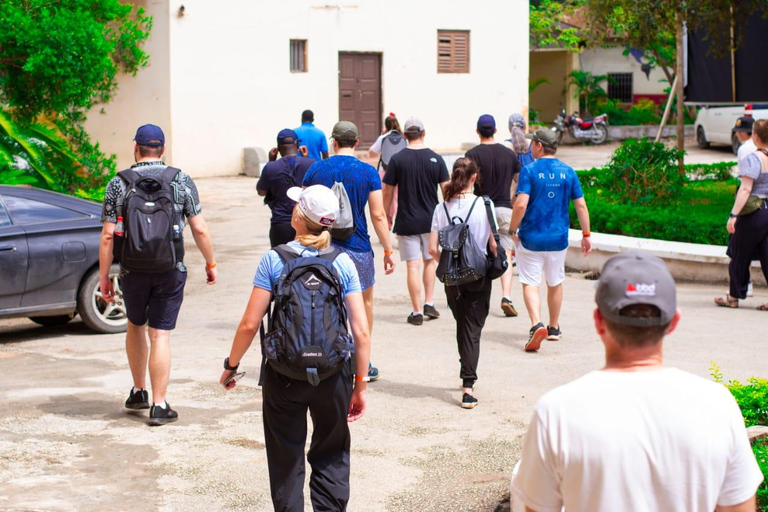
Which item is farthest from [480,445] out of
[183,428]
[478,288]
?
[183,428]

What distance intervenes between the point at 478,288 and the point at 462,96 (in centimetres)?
1976

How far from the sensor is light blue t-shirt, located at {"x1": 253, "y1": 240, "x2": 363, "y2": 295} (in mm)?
4551

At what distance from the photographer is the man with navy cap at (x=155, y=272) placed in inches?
262

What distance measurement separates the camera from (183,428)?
22.2ft

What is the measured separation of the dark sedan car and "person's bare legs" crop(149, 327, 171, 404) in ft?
8.62

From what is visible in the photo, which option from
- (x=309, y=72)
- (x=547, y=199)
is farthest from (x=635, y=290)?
(x=309, y=72)

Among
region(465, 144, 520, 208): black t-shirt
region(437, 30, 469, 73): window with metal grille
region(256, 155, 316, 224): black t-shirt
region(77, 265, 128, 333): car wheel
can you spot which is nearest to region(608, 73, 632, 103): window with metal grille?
region(437, 30, 469, 73): window with metal grille

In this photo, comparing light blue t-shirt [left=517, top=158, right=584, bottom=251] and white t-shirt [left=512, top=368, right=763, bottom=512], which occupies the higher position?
light blue t-shirt [left=517, top=158, right=584, bottom=251]

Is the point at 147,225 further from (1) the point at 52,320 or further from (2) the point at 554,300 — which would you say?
(1) the point at 52,320

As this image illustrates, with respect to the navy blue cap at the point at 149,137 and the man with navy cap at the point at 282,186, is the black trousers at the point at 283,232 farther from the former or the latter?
the navy blue cap at the point at 149,137

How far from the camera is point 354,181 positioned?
295 inches

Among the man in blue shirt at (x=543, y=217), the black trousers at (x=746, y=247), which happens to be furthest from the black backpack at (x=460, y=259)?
the black trousers at (x=746, y=247)

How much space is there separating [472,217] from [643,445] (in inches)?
197

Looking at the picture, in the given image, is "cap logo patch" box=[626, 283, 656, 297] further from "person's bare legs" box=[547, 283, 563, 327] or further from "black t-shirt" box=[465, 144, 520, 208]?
"black t-shirt" box=[465, 144, 520, 208]
